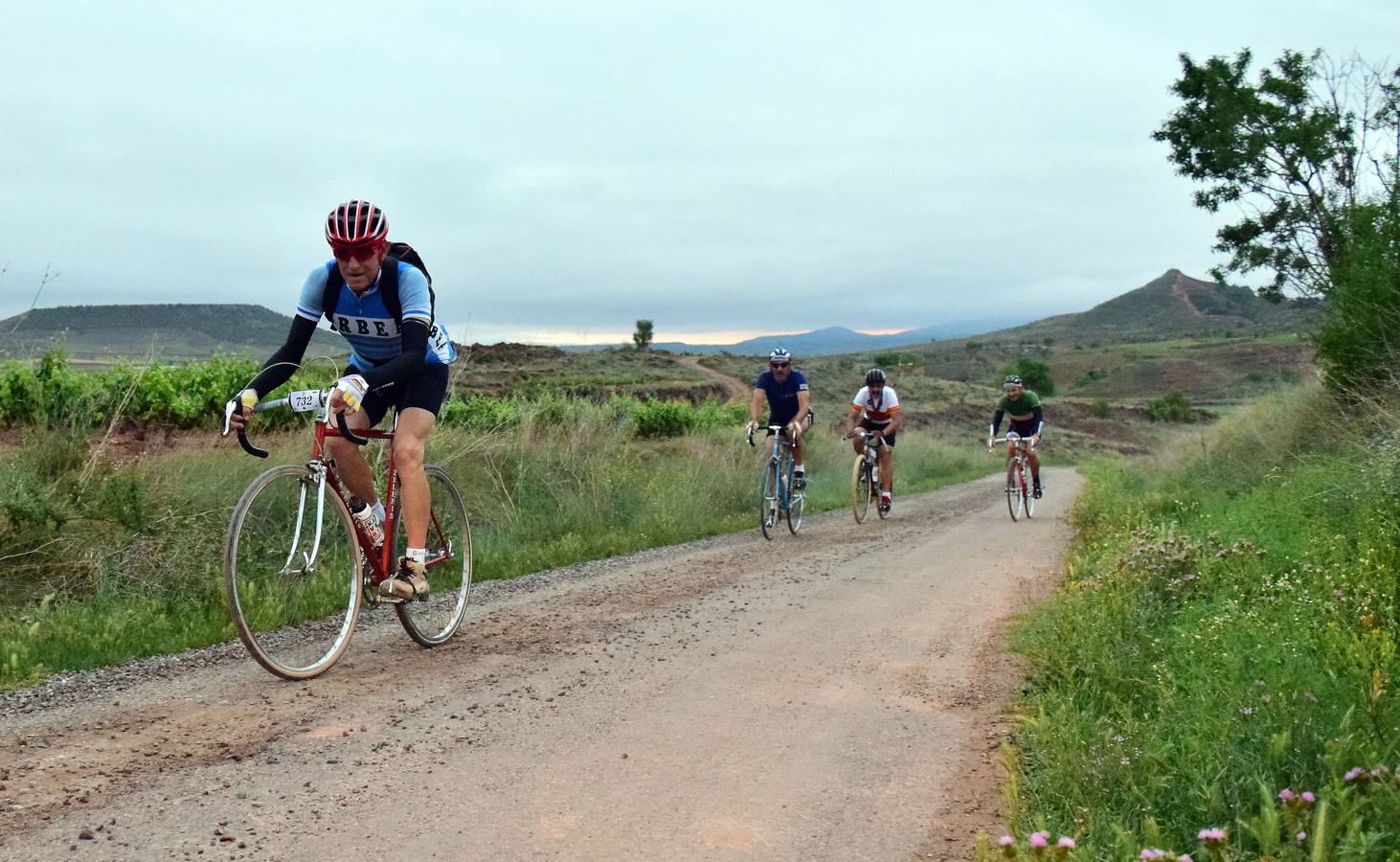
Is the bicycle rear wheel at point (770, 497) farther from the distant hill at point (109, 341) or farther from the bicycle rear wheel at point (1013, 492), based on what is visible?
the distant hill at point (109, 341)

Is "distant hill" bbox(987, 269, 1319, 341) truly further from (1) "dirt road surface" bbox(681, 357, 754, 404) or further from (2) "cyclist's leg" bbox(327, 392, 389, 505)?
(2) "cyclist's leg" bbox(327, 392, 389, 505)

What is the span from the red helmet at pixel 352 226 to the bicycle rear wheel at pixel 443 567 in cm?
166

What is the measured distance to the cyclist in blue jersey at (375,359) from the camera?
5203mm

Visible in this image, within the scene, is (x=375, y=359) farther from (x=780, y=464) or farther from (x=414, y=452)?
(x=780, y=464)

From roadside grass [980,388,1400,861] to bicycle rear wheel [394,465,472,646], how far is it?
3336 millimetres

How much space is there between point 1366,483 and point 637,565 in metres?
5.85

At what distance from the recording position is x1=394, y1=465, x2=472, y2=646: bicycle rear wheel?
6.13m

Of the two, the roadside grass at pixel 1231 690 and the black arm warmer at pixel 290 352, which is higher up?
the black arm warmer at pixel 290 352

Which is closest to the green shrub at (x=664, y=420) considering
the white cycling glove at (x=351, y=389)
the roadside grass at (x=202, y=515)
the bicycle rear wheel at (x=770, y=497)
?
the roadside grass at (x=202, y=515)

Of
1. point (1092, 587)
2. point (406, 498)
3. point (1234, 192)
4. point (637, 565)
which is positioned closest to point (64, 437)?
point (406, 498)

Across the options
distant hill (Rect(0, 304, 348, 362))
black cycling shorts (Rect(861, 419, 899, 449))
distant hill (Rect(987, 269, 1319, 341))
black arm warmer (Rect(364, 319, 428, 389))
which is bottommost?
black cycling shorts (Rect(861, 419, 899, 449))

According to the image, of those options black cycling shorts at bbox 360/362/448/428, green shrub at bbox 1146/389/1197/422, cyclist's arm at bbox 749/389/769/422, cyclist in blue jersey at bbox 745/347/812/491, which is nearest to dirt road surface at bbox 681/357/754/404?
green shrub at bbox 1146/389/1197/422

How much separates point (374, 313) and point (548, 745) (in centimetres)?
255

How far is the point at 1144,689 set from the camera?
16.2ft
